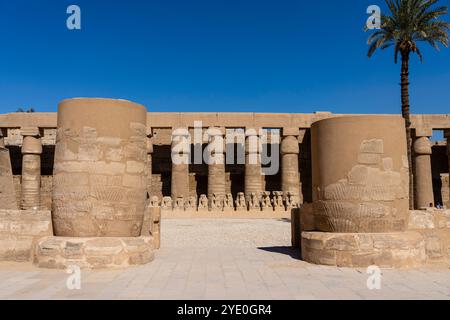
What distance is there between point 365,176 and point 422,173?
56.2ft

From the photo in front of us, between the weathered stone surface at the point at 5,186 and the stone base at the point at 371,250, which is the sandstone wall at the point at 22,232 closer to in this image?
the stone base at the point at 371,250

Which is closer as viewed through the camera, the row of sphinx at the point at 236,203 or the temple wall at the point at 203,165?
the row of sphinx at the point at 236,203

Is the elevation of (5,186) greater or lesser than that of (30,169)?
lesser

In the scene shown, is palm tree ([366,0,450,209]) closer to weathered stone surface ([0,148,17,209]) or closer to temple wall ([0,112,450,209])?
temple wall ([0,112,450,209])

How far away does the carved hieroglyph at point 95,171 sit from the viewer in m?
5.89

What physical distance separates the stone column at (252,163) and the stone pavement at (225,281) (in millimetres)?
14173

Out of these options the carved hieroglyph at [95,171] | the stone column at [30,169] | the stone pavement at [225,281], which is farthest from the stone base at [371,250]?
the stone column at [30,169]

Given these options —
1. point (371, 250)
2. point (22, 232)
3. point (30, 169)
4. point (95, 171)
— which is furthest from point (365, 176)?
point (30, 169)

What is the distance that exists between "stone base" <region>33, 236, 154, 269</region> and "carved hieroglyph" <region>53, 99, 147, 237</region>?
0.28 m

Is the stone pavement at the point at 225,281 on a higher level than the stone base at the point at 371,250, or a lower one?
lower

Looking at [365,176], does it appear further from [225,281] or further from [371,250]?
[225,281]

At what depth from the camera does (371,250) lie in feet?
18.5
